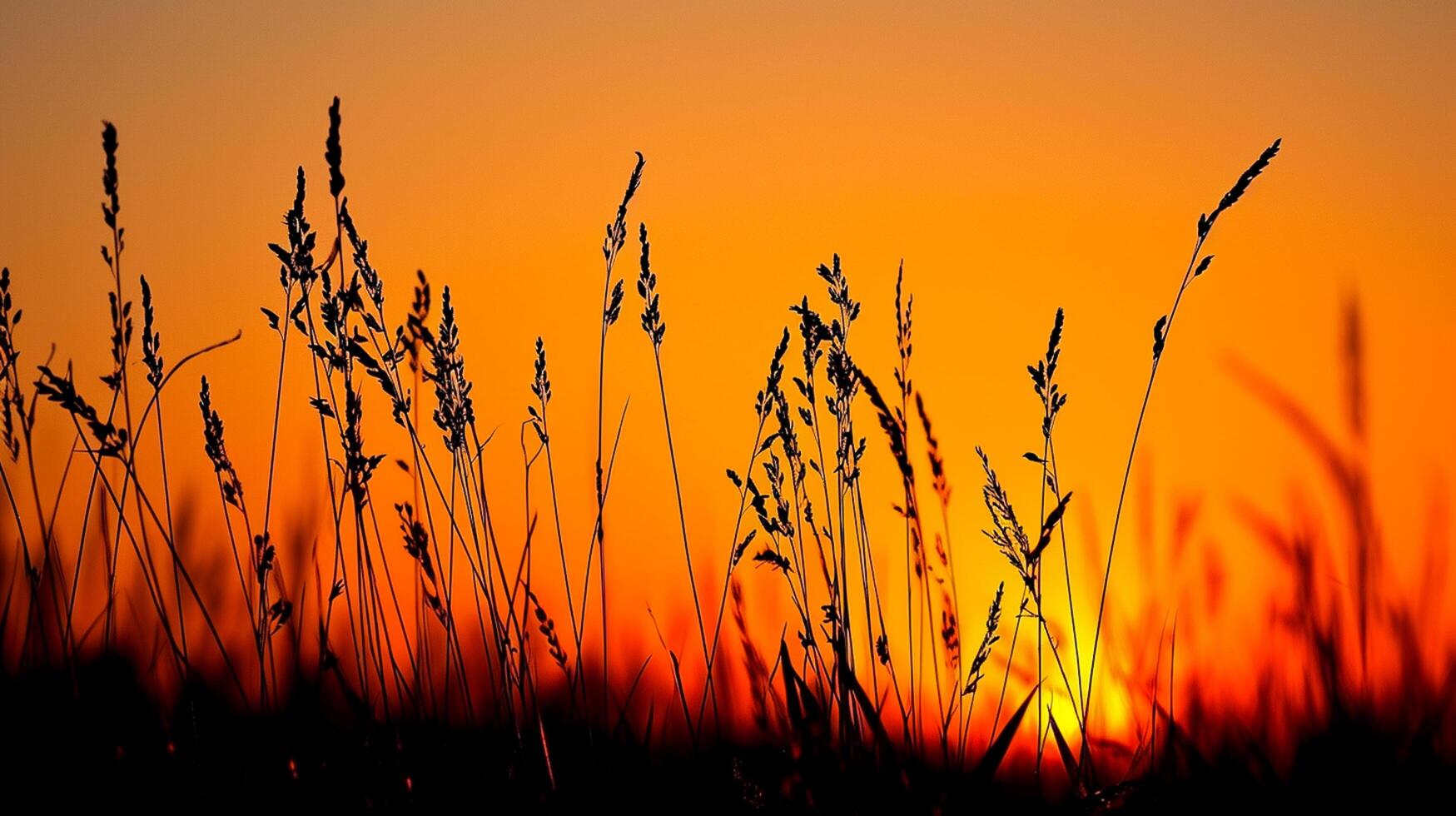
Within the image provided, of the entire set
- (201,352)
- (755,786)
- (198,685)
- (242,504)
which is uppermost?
(201,352)

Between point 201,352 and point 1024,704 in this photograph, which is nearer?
point 1024,704

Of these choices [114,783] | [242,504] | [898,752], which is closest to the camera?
[114,783]

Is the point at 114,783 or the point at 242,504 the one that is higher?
the point at 242,504

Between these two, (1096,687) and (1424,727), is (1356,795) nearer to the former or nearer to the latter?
(1424,727)

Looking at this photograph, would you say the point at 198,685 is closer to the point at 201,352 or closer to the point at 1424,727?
the point at 201,352

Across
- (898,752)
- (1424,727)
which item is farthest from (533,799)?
(1424,727)

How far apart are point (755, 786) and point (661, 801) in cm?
17

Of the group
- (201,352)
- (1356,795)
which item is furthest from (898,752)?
(201,352)

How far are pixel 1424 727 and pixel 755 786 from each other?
99 centimetres

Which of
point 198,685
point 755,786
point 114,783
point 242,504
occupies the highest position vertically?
point 242,504

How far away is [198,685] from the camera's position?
2332 mm

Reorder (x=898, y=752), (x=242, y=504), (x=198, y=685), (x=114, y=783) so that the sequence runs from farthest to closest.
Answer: (x=242, y=504), (x=198, y=685), (x=898, y=752), (x=114, y=783)

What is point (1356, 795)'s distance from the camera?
6.87 feet

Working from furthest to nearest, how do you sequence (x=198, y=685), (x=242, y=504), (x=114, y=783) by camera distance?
(x=242, y=504) → (x=198, y=685) → (x=114, y=783)
